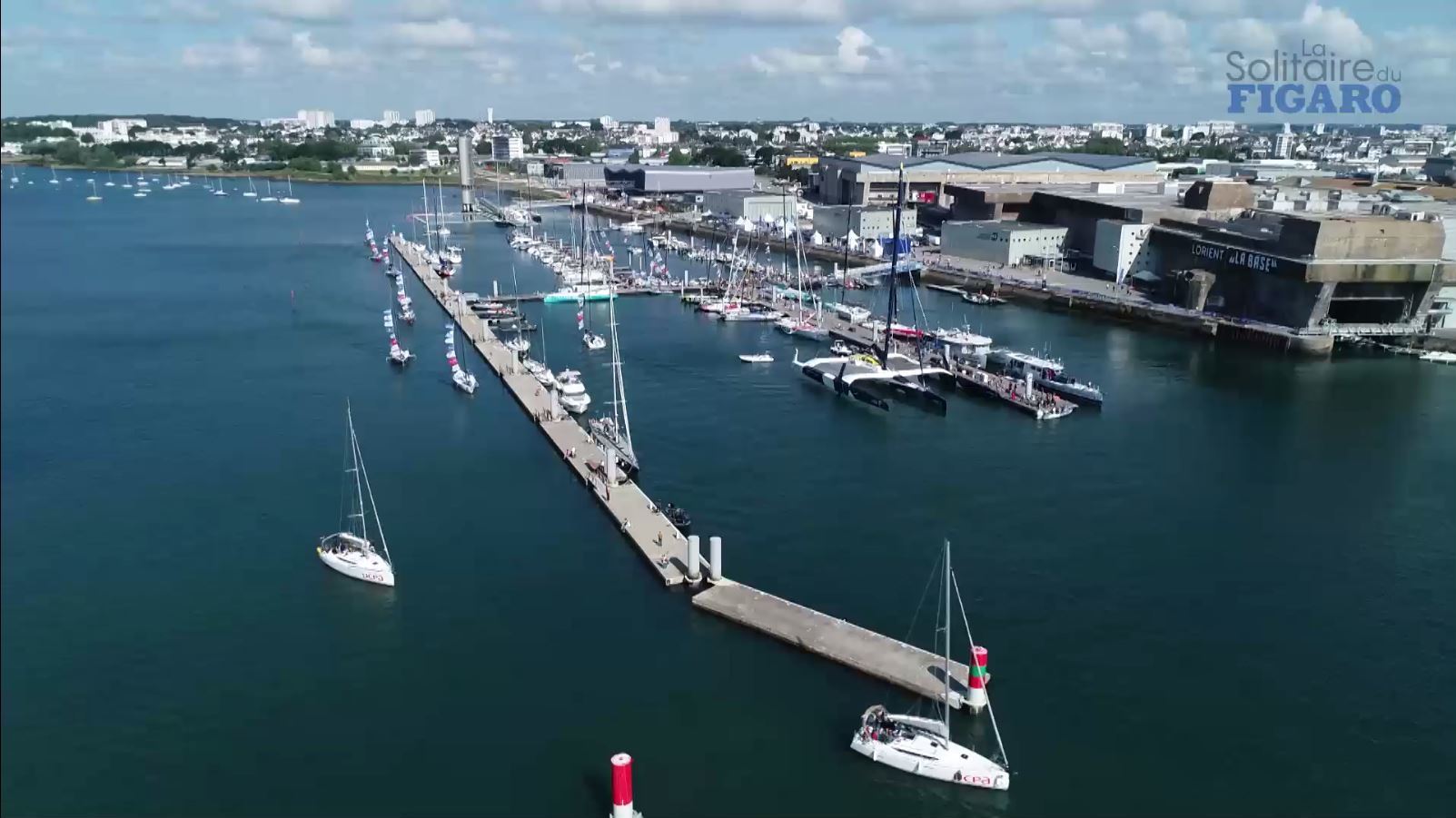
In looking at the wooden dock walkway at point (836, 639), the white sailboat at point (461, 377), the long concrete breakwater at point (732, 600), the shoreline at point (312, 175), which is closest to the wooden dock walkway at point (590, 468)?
the long concrete breakwater at point (732, 600)

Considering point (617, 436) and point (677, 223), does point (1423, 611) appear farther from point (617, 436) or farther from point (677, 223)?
point (677, 223)

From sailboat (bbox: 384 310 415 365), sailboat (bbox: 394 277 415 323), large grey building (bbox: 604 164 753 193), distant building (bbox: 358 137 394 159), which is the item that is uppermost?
distant building (bbox: 358 137 394 159)

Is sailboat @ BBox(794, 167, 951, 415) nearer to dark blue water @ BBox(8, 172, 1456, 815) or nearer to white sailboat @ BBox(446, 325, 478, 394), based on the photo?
dark blue water @ BBox(8, 172, 1456, 815)

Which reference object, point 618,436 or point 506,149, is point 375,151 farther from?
point 618,436

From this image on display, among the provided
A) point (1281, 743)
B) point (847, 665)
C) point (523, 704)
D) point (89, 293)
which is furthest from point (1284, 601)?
point (89, 293)

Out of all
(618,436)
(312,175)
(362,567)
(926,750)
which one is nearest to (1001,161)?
(618,436)

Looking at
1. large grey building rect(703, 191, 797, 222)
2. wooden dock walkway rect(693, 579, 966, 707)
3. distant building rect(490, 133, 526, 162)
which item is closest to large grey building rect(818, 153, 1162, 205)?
large grey building rect(703, 191, 797, 222)

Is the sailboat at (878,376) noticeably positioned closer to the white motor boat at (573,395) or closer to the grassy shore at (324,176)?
the white motor boat at (573,395)
